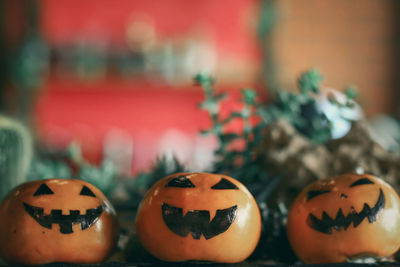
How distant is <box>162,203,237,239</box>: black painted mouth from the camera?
366mm

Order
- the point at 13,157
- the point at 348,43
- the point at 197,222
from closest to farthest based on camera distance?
the point at 197,222, the point at 13,157, the point at 348,43

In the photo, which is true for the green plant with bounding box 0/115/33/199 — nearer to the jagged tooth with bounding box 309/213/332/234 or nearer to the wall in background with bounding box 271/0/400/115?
the jagged tooth with bounding box 309/213/332/234

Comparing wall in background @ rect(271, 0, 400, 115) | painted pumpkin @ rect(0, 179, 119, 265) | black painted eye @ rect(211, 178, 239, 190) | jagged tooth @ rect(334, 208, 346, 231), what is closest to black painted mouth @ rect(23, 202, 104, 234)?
painted pumpkin @ rect(0, 179, 119, 265)

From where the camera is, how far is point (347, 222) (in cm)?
38

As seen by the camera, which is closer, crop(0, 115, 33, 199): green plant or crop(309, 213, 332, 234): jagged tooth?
crop(309, 213, 332, 234): jagged tooth

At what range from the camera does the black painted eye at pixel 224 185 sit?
384 millimetres

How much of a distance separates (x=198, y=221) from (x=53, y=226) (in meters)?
0.13

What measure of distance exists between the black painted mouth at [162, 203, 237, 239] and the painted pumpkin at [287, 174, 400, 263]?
0.26 ft

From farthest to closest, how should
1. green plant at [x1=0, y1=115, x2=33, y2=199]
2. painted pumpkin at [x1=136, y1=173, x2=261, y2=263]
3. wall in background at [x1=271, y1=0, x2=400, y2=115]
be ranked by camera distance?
wall in background at [x1=271, y1=0, x2=400, y2=115] → green plant at [x1=0, y1=115, x2=33, y2=199] → painted pumpkin at [x1=136, y1=173, x2=261, y2=263]

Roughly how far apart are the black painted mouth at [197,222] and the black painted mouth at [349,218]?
0.09 meters

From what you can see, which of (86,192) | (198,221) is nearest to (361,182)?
(198,221)

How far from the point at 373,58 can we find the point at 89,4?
2019 mm

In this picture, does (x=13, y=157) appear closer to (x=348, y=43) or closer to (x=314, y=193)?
(x=314, y=193)

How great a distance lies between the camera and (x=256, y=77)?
2.55 meters
